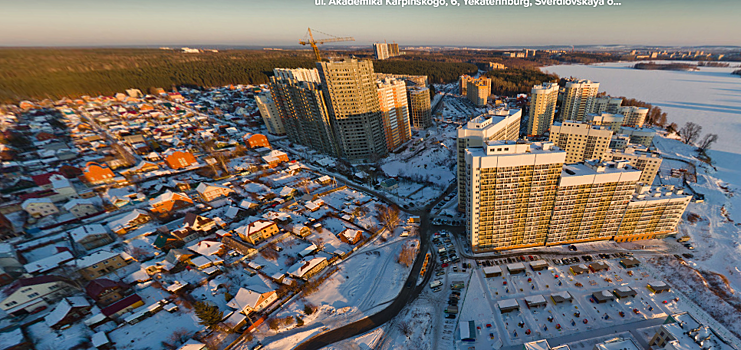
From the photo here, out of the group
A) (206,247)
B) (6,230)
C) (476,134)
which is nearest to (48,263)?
(6,230)

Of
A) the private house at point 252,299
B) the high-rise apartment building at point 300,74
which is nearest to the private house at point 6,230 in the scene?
the private house at point 252,299

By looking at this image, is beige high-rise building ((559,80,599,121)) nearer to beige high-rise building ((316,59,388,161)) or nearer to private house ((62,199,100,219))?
beige high-rise building ((316,59,388,161))

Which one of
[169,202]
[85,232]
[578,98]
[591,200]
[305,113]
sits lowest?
[578,98]

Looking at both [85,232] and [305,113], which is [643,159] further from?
[85,232]

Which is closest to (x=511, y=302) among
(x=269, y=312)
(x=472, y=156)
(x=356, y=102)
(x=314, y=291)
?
(x=472, y=156)

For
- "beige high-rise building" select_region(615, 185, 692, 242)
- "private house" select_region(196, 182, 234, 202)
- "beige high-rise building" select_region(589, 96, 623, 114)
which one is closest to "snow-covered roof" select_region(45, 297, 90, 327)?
"private house" select_region(196, 182, 234, 202)

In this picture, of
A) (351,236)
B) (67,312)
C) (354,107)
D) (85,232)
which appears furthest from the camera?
(354,107)
